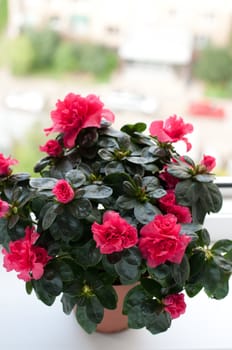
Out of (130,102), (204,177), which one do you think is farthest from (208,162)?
(130,102)

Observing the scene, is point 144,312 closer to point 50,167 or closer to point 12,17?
point 50,167

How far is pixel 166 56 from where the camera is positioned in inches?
44.4

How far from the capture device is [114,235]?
575mm

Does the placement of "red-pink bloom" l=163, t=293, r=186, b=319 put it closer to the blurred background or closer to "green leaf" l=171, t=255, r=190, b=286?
"green leaf" l=171, t=255, r=190, b=286

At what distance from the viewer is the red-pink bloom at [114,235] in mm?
573

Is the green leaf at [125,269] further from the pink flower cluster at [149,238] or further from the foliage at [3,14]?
the foliage at [3,14]

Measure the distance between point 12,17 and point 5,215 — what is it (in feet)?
2.05

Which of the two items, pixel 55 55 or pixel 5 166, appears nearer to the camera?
pixel 5 166

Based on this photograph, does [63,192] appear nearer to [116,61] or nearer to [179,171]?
[179,171]

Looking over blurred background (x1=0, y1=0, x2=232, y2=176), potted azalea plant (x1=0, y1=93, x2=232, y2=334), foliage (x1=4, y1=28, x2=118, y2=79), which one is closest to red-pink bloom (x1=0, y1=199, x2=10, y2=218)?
potted azalea plant (x1=0, y1=93, x2=232, y2=334)

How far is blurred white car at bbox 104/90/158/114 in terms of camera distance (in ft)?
3.68

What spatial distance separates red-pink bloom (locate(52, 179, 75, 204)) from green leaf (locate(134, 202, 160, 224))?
0.32ft

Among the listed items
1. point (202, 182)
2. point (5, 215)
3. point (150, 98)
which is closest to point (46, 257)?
point (5, 215)

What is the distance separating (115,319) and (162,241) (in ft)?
0.88
